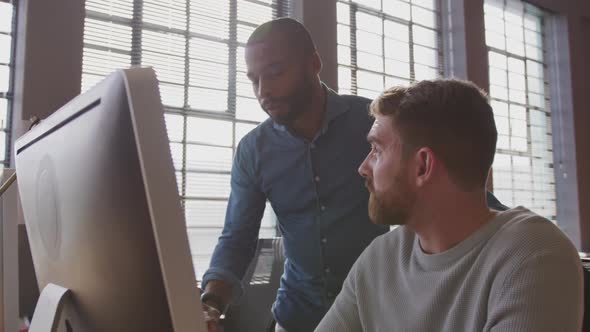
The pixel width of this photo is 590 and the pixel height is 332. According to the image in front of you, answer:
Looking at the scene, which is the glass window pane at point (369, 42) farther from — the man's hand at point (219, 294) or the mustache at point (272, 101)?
the man's hand at point (219, 294)

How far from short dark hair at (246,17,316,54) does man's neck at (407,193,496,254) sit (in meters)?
0.73

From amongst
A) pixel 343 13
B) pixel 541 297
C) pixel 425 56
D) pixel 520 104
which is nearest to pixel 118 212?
pixel 541 297

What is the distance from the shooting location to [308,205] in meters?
1.74

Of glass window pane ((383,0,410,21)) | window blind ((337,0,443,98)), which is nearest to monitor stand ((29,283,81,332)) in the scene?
window blind ((337,0,443,98))

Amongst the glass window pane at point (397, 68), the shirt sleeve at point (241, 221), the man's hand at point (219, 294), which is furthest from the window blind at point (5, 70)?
the glass window pane at point (397, 68)

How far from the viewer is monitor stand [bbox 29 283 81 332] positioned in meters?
0.69

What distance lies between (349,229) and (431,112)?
0.60m

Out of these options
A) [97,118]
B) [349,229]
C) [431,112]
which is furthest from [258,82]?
[97,118]

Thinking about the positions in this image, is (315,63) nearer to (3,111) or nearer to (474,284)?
(474,284)

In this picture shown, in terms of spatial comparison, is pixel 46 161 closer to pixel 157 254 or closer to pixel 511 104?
pixel 157 254

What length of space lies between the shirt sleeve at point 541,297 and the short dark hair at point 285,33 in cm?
98

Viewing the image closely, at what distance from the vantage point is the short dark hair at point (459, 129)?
3.80 feet

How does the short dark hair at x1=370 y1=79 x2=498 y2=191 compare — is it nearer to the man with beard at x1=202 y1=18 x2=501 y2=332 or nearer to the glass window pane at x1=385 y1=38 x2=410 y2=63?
the man with beard at x1=202 y1=18 x2=501 y2=332

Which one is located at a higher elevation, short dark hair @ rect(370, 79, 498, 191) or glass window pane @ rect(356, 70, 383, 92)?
glass window pane @ rect(356, 70, 383, 92)
